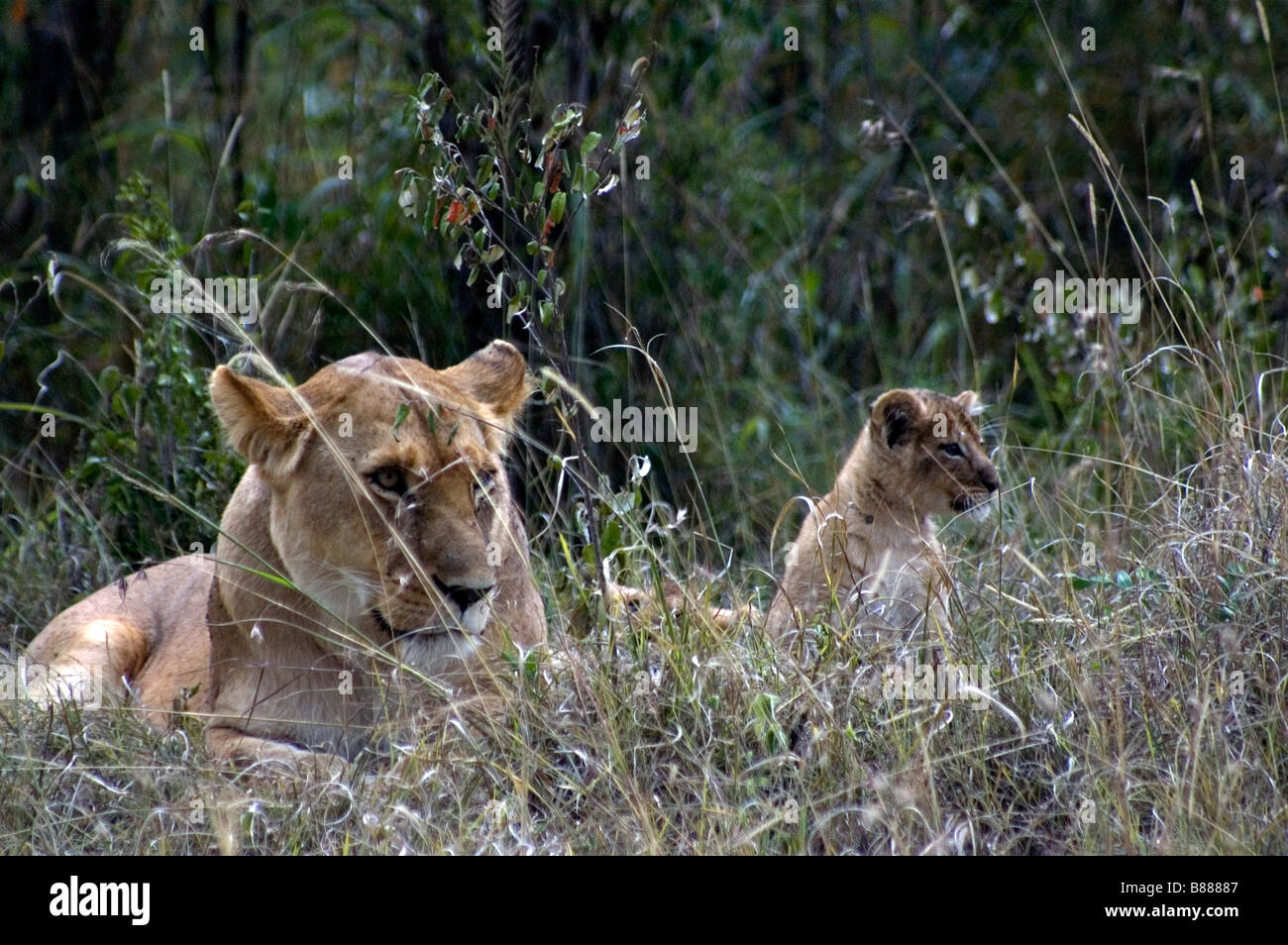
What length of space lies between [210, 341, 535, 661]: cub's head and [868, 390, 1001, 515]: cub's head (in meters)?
1.64

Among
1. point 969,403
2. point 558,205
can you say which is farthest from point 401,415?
point 969,403

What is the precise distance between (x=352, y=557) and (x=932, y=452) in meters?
2.06

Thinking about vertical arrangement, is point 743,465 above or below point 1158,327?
below

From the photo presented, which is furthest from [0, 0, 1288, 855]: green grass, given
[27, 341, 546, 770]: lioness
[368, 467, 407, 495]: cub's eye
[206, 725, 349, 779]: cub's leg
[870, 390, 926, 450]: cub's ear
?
[368, 467, 407, 495]: cub's eye

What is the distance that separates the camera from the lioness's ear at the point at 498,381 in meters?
4.01

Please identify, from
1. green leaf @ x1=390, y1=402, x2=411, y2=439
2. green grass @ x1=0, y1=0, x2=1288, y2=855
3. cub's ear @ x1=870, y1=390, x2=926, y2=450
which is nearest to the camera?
green grass @ x1=0, y1=0, x2=1288, y2=855

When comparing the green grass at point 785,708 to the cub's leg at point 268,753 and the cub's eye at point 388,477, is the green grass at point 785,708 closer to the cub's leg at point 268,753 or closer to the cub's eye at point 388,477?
the cub's leg at point 268,753

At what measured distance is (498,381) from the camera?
4047 millimetres

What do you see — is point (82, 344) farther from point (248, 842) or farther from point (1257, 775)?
point (1257, 775)

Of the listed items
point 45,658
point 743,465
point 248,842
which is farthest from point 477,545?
point 743,465

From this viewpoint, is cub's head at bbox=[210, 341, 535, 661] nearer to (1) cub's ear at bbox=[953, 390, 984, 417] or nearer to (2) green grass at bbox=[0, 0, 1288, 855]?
(2) green grass at bbox=[0, 0, 1288, 855]

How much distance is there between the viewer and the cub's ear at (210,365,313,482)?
3.61 metres
